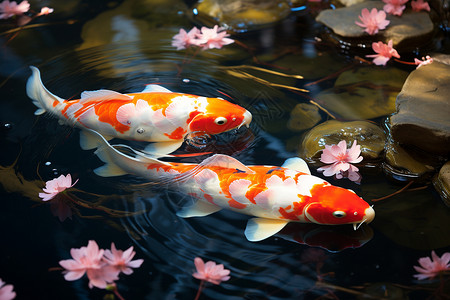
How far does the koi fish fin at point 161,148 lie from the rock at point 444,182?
1593 millimetres

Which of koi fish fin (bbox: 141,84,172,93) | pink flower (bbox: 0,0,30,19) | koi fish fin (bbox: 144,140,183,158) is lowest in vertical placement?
koi fish fin (bbox: 144,140,183,158)

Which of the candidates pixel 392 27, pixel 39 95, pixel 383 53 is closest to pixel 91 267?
pixel 39 95

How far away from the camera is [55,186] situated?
2.70 meters

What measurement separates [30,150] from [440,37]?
3.38 m

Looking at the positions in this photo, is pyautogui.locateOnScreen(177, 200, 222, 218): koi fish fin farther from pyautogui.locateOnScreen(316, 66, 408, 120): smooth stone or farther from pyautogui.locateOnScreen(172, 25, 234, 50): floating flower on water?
pyautogui.locateOnScreen(172, 25, 234, 50): floating flower on water

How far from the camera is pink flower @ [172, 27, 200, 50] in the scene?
3812 millimetres

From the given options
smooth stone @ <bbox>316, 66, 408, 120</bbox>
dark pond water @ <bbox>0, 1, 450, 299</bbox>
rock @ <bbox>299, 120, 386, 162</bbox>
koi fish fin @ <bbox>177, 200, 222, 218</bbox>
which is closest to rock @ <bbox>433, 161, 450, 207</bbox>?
dark pond water @ <bbox>0, 1, 450, 299</bbox>

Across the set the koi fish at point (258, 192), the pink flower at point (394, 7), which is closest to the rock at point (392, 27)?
the pink flower at point (394, 7)

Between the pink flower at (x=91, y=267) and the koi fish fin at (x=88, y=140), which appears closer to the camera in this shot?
the pink flower at (x=91, y=267)

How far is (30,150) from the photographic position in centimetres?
302

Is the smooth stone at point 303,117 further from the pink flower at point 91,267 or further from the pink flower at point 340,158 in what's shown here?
the pink flower at point 91,267

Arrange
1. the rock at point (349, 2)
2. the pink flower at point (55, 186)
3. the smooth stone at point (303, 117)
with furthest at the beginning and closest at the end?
1. the rock at point (349, 2)
2. the smooth stone at point (303, 117)
3. the pink flower at point (55, 186)

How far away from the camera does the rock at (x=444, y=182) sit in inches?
104

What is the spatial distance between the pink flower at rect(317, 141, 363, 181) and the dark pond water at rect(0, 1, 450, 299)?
3.2 inches
